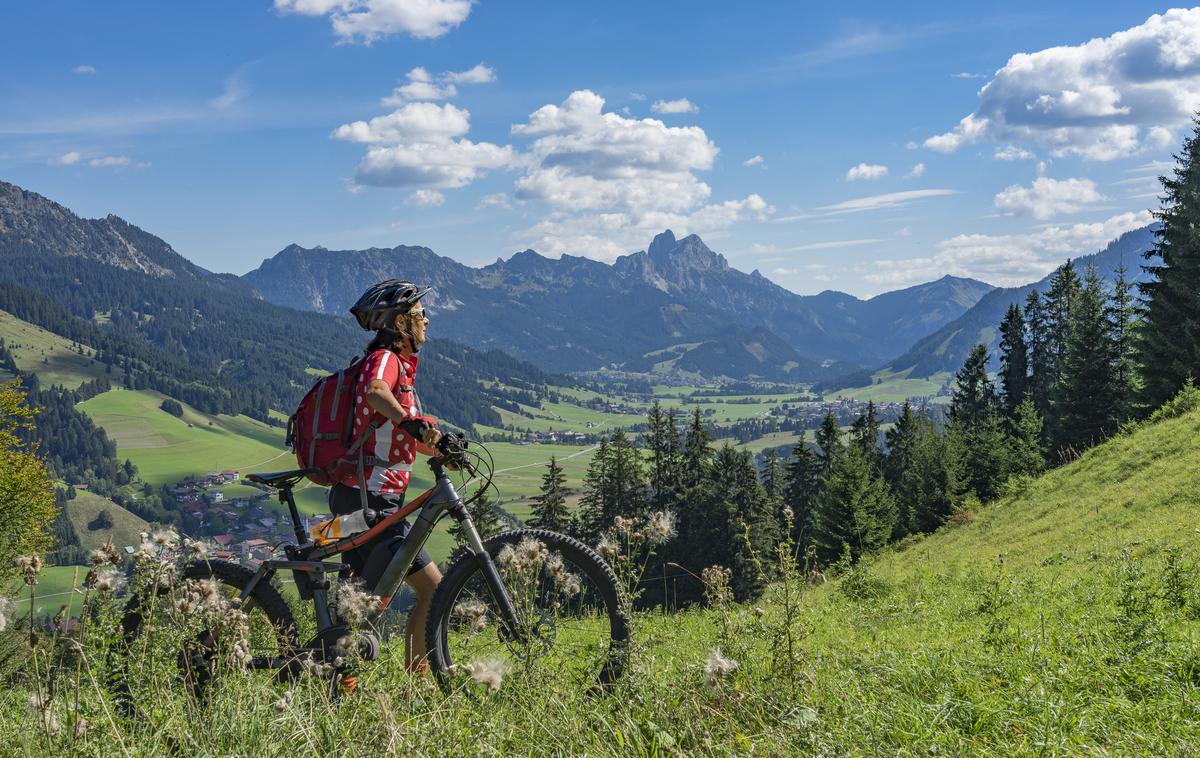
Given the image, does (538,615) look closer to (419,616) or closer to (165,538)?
(419,616)

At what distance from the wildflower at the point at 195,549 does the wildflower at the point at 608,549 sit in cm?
244

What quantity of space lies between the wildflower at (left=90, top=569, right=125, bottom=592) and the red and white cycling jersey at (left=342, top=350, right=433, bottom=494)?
159 centimetres

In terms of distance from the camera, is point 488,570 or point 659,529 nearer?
point 659,529

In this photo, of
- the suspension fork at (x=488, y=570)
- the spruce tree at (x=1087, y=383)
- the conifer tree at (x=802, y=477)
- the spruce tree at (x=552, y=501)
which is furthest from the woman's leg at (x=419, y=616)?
the conifer tree at (x=802, y=477)

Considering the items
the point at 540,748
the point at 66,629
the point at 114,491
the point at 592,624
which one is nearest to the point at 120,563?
the point at 66,629

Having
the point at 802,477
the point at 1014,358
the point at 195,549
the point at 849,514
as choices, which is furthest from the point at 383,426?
the point at 1014,358

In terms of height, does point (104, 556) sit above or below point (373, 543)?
above

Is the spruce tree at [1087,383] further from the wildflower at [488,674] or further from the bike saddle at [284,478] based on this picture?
the wildflower at [488,674]

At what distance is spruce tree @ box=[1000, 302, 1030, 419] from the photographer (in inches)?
2499

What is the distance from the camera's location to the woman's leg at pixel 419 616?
459cm

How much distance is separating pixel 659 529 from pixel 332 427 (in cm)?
226

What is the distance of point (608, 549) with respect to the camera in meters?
4.65

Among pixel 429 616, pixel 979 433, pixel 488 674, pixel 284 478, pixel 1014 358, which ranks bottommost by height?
pixel 979 433

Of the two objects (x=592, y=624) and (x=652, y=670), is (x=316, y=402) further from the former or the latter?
(x=652, y=670)
